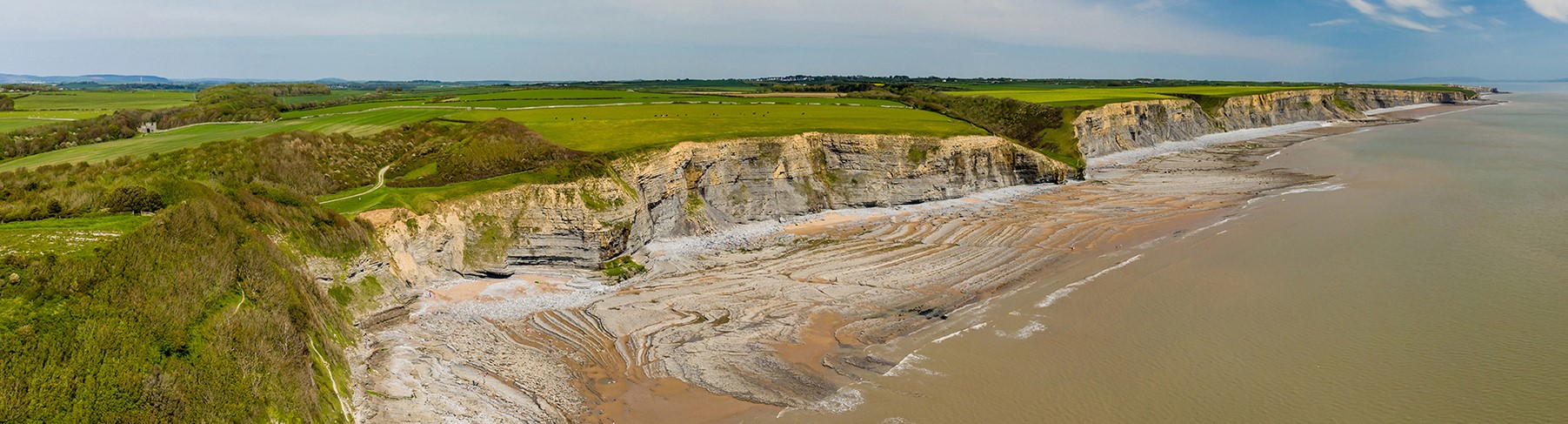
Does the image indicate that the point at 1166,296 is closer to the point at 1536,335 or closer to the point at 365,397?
the point at 1536,335

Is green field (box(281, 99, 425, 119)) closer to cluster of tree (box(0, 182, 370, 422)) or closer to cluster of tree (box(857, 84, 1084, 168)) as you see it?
cluster of tree (box(0, 182, 370, 422))

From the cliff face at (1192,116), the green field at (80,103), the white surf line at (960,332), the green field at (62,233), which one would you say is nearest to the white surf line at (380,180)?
the green field at (62,233)

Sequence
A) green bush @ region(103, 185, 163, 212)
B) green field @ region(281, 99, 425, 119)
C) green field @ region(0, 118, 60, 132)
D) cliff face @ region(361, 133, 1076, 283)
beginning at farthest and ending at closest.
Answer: green field @ region(281, 99, 425, 119), green field @ region(0, 118, 60, 132), cliff face @ region(361, 133, 1076, 283), green bush @ region(103, 185, 163, 212)

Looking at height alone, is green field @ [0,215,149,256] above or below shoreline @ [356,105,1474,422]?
above

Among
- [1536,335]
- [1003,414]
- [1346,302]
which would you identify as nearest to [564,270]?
[1003,414]

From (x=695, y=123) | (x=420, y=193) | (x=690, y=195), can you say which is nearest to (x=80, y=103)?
(x=420, y=193)

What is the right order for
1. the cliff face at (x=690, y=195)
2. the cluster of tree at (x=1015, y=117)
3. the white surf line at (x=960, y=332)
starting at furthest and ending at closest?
the cluster of tree at (x=1015, y=117) < the cliff face at (x=690, y=195) < the white surf line at (x=960, y=332)

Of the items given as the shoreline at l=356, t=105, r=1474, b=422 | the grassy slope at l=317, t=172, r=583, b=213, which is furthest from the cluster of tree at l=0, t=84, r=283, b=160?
the shoreline at l=356, t=105, r=1474, b=422

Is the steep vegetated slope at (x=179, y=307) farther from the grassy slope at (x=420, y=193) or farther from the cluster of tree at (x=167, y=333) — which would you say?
the grassy slope at (x=420, y=193)
